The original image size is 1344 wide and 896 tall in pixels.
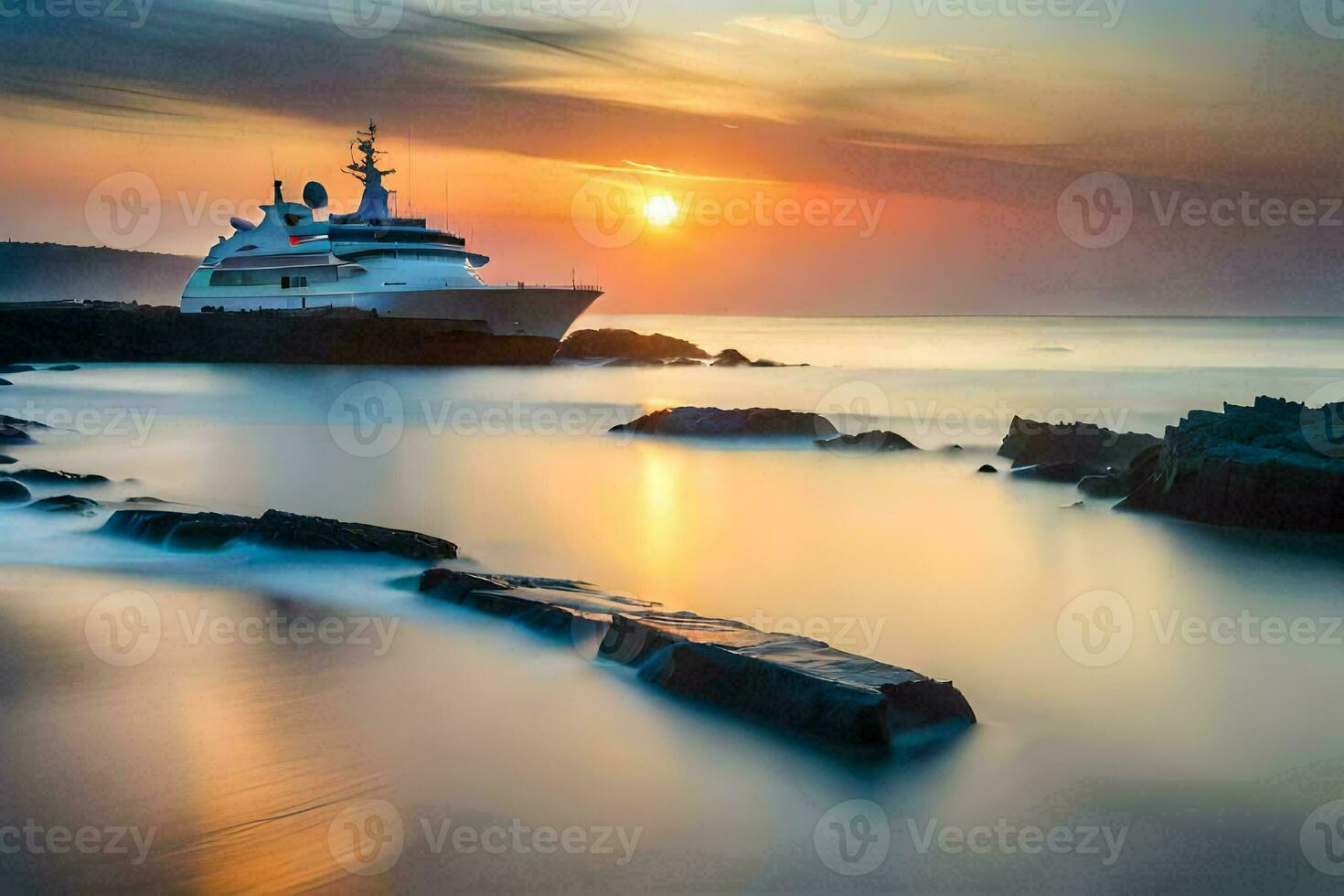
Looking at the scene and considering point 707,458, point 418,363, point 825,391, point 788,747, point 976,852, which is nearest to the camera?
point 976,852

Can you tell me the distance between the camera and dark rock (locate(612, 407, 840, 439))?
64.5 ft

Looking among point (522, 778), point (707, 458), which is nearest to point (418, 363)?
point (707, 458)

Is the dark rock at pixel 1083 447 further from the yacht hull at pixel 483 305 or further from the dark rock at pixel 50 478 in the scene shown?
the yacht hull at pixel 483 305

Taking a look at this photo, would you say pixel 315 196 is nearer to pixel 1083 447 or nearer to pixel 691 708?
pixel 1083 447

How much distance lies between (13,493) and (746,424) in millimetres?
11642

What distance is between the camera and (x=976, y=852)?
4781 millimetres

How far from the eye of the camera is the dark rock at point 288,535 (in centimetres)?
956

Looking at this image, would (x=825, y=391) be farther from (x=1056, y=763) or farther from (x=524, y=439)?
(x=1056, y=763)

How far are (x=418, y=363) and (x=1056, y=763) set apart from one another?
151ft

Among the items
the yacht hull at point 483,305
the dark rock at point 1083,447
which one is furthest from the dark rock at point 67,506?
the yacht hull at point 483,305

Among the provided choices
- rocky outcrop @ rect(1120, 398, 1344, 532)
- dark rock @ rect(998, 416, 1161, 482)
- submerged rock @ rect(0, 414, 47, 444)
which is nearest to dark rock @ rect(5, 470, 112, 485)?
submerged rock @ rect(0, 414, 47, 444)

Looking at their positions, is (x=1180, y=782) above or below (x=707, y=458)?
below

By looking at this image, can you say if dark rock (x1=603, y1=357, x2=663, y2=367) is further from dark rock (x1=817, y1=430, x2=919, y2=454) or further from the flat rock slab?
the flat rock slab

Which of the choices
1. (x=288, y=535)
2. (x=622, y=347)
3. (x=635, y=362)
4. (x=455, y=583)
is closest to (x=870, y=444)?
(x=288, y=535)
